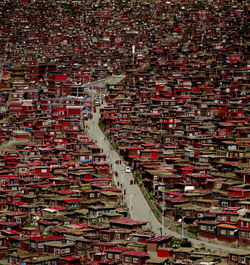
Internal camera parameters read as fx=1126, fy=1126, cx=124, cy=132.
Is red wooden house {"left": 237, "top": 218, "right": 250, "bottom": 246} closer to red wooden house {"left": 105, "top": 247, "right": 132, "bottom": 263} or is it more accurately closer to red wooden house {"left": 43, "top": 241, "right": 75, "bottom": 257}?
red wooden house {"left": 105, "top": 247, "right": 132, "bottom": 263}

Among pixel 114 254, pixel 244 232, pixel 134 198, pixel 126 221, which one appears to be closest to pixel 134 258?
pixel 114 254

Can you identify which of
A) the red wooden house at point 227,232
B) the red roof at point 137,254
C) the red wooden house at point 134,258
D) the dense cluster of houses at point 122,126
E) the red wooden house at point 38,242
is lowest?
the red wooden house at point 134,258

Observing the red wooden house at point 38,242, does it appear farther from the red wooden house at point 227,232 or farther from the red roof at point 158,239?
the red wooden house at point 227,232

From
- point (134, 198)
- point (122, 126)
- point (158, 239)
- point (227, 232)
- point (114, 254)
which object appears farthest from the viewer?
point (122, 126)

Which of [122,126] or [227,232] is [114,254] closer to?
[227,232]

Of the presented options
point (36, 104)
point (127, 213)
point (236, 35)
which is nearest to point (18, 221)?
point (127, 213)

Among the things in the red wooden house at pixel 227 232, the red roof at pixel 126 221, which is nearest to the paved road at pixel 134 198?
the red wooden house at pixel 227 232
